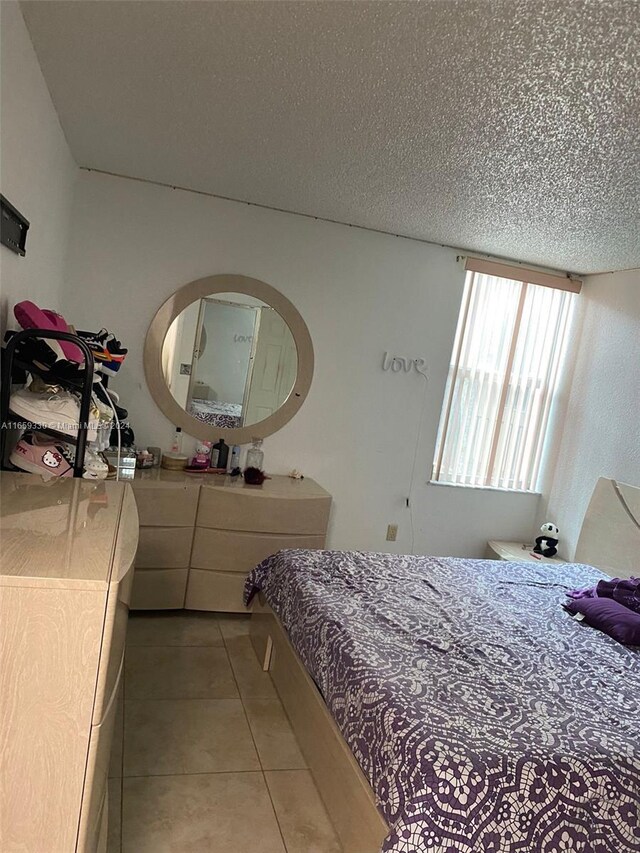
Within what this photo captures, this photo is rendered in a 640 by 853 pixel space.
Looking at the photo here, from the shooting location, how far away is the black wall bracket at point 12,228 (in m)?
1.92

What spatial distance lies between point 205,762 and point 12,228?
6.53 feet

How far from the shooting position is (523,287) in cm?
440

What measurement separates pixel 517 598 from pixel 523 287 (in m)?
2.39

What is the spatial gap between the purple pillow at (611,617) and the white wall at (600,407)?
127cm

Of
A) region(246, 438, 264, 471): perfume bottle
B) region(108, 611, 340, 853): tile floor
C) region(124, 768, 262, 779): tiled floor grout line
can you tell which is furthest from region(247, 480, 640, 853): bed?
region(246, 438, 264, 471): perfume bottle

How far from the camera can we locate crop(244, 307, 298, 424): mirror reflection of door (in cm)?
394

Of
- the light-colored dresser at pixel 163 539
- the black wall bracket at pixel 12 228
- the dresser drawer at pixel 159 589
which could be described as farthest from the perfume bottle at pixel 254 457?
the black wall bracket at pixel 12 228

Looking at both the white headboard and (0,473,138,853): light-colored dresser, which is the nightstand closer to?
the white headboard

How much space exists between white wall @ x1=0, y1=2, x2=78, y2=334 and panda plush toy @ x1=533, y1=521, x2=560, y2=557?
344 cm

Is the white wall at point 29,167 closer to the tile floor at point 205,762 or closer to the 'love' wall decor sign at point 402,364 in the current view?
the tile floor at point 205,762

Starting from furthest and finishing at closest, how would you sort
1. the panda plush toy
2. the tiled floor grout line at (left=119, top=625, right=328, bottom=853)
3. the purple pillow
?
the panda plush toy, the purple pillow, the tiled floor grout line at (left=119, top=625, right=328, bottom=853)

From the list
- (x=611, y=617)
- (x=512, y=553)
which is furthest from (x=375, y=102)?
(x=512, y=553)

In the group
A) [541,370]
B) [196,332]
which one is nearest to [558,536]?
[541,370]

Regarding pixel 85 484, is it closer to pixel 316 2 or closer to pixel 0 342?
pixel 0 342
